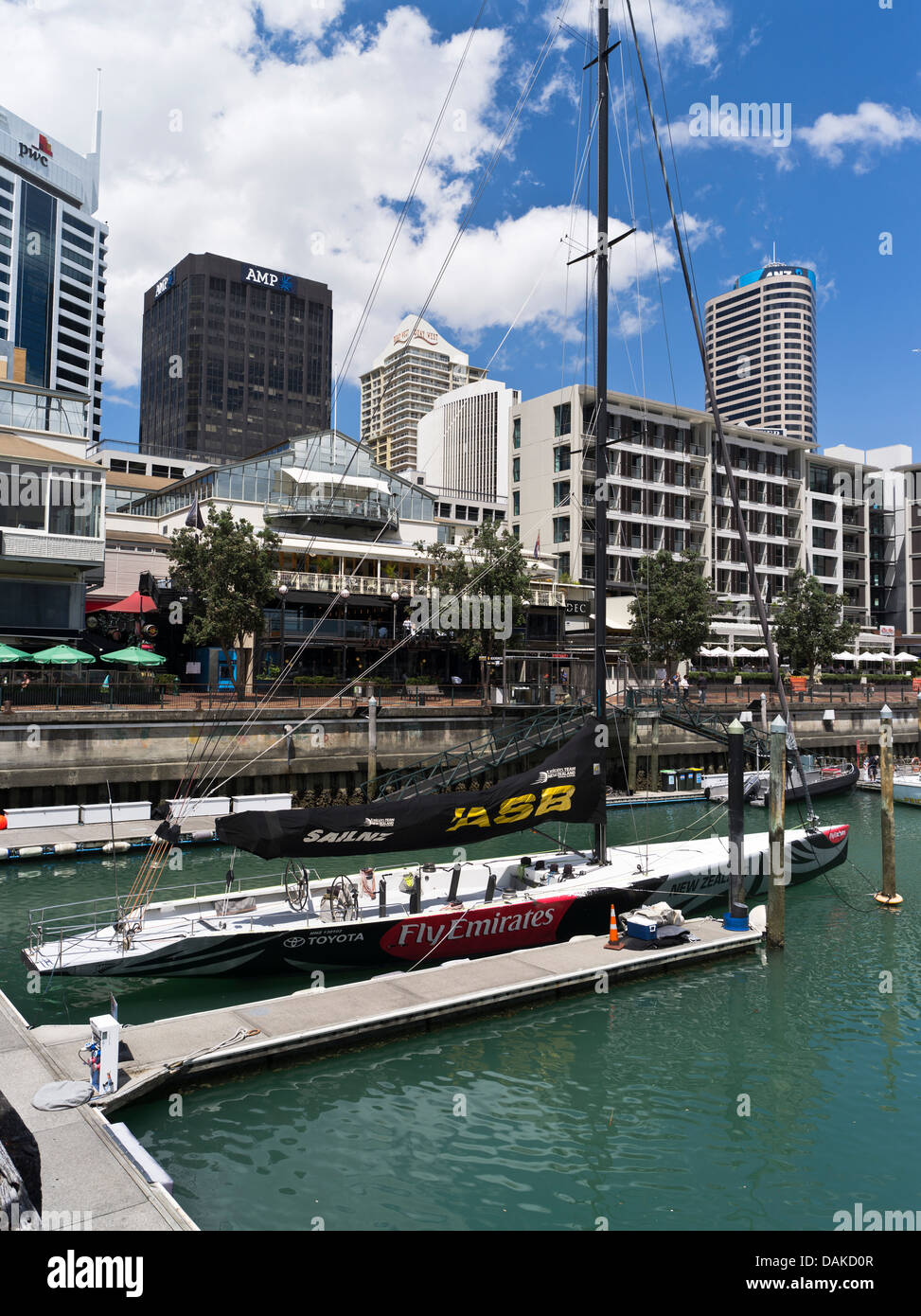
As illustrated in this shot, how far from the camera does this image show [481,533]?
47031mm

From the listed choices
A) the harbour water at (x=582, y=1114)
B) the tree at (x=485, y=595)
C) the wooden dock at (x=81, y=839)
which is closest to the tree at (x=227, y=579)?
the wooden dock at (x=81, y=839)

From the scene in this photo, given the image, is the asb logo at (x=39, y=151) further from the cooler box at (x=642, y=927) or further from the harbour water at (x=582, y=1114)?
the cooler box at (x=642, y=927)

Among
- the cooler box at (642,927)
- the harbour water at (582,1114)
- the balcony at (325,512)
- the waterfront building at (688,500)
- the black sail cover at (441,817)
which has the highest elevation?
the waterfront building at (688,500)

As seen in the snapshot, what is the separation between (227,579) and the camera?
3950cm

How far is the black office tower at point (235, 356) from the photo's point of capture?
586 feet

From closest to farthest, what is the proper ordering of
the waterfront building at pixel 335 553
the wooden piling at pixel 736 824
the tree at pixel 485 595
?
the wooden piling at pixel 736 824 < the tree at pixel 485 595 < the waterfront building at pixel 335 553

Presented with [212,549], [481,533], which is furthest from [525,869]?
[481,533]

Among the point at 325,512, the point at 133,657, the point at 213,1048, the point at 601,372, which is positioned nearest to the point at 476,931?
the point at 213,1048

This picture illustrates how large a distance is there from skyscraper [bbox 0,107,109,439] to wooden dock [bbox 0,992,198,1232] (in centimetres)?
16495

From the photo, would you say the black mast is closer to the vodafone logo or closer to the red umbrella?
the vodafone logo

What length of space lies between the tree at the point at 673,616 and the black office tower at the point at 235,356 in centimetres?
13616

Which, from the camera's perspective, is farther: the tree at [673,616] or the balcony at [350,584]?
the tree at [673,616]

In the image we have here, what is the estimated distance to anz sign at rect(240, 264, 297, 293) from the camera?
182250mm
